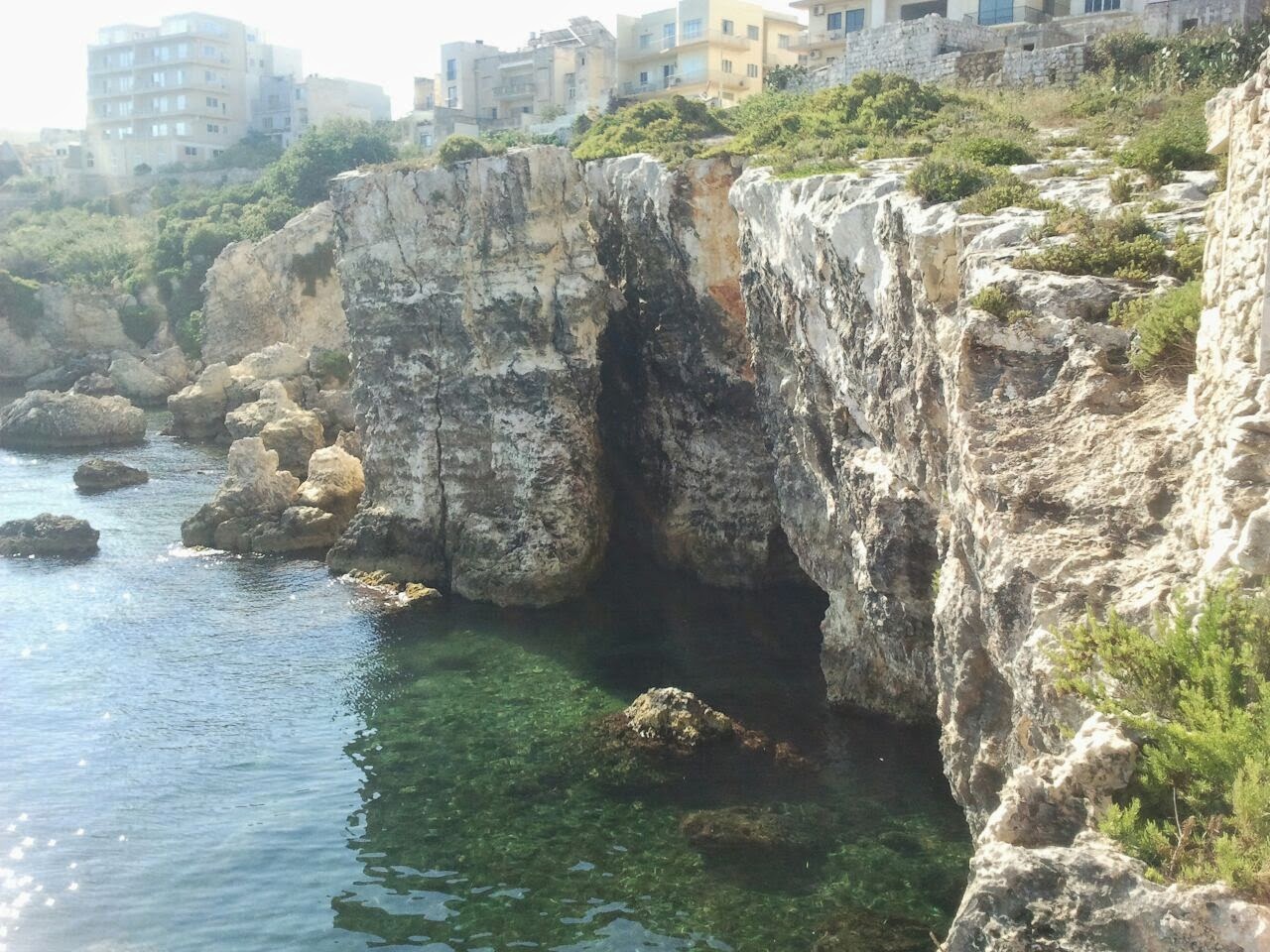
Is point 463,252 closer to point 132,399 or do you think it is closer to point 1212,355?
point 1212,355

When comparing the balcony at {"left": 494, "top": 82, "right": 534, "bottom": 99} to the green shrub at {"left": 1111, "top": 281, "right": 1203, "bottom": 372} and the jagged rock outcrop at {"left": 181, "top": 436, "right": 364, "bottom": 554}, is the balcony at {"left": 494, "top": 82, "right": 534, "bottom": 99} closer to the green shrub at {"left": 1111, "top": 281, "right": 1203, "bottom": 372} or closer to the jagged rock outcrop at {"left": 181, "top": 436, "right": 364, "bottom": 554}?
the jagged rock outcrop at {"left": 181, "top": 436, "right": 364, "bottom": 554}

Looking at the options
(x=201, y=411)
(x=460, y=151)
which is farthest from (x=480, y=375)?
(x=201, y=411)

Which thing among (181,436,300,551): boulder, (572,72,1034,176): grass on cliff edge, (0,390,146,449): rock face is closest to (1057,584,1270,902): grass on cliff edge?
(572,72,1034,176): grass on cliff edge

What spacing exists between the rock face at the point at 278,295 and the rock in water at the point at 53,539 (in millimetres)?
29296

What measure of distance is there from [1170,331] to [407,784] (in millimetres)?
15586

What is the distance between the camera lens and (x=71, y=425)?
58.8 m

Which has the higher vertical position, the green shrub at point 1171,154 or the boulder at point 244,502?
the green shrub at point 1171,154

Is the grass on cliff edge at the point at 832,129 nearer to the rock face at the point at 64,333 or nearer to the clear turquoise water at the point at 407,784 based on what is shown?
the clear turquoise water at the point at 407,784

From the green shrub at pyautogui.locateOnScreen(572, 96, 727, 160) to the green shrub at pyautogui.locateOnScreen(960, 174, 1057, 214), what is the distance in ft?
62.1

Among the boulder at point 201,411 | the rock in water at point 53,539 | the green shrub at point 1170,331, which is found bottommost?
the rock in water at point 53,539

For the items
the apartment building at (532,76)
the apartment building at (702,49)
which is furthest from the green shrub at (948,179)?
the apartment building at (532,76)

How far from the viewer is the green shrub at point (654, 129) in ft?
132

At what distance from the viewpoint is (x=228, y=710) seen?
2678cm

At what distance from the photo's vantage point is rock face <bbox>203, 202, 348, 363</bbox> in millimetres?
70125
